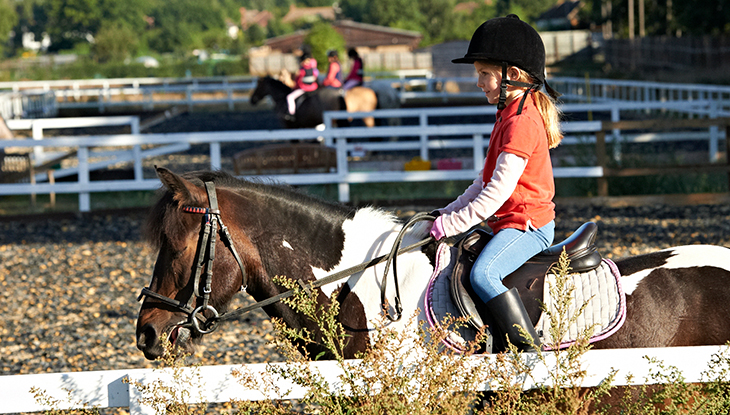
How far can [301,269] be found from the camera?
3.06 metres

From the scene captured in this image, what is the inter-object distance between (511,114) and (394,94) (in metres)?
16.6

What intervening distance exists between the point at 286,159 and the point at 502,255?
843 cm

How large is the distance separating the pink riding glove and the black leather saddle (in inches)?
5.1

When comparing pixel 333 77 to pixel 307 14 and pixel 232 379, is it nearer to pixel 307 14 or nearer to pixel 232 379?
pixel 232 379

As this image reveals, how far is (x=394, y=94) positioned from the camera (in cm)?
1931

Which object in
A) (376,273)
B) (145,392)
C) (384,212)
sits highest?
(384,212)

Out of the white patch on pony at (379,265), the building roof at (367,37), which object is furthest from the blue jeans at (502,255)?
the building roof at (367,37)

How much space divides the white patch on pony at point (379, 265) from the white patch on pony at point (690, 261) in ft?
2.72

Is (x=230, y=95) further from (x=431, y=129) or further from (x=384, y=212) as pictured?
(x=384, y=212)

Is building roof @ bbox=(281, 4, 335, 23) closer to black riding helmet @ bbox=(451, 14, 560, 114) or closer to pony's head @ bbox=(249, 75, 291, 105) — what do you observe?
pony's head @ bbox=(249, 75, 291, 105)

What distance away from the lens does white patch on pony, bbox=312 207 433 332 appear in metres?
3.00

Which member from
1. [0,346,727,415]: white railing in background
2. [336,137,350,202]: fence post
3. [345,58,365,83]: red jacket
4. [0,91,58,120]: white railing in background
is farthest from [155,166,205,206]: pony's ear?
[0,91,58,120]: white railing in background

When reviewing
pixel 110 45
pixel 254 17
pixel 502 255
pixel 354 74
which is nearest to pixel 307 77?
pixel 354 74

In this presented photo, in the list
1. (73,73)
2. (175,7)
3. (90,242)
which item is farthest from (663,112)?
(175,7)
